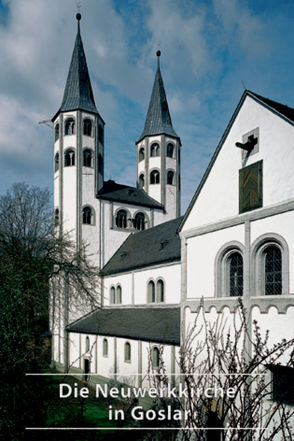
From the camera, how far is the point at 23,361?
30.3 feet

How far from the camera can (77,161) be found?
33375mm

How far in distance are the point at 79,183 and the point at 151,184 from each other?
8.04 meters

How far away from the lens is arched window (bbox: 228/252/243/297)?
13836 mm

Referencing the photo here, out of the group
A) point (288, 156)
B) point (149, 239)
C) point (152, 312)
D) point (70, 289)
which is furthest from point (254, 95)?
point (70, 289)

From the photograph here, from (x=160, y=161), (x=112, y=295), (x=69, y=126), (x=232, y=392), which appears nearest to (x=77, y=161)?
(x=69, y=126)

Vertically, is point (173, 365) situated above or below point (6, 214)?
below

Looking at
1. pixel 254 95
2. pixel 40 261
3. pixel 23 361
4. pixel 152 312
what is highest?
pixel 254 95

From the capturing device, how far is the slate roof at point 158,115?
39.3 m

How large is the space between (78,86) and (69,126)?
3969 millimetres

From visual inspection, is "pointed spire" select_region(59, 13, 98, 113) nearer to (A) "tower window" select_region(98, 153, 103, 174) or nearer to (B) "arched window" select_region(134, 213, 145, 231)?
(A) "tower window" select_region(98, 153, 103, 174)

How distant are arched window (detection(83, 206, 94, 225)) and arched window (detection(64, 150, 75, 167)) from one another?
161 inches

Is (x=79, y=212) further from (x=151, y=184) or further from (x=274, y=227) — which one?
(x=274, y=227)

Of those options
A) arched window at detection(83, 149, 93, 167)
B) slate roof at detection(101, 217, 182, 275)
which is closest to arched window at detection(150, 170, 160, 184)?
slate roof at detection(101, 217, 182, 275)

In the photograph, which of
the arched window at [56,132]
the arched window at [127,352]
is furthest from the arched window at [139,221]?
the arched window at [127,352]
